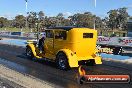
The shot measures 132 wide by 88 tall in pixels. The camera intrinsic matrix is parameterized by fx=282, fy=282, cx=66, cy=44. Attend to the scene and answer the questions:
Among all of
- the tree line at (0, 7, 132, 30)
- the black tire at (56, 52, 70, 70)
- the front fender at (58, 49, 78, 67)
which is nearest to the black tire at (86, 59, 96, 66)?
the front fender at (58, 49, 78, 67)

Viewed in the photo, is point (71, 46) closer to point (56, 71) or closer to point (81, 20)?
point (56, 71)

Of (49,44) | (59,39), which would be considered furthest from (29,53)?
(59,39)

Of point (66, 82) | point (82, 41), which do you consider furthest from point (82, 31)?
point (66, 82)

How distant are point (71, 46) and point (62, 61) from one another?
88 cm

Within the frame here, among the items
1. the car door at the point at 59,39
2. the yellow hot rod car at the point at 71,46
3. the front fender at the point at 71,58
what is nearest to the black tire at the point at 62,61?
the yellow hot rod car at the point at 71,46

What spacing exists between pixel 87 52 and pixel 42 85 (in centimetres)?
457

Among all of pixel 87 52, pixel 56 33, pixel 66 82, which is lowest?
pixel 66 82

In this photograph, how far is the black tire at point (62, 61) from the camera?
45.6 ft

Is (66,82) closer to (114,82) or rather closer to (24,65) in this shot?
(114,82)

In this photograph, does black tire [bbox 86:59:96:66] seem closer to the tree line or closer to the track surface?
the track surface

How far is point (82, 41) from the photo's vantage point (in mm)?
14289

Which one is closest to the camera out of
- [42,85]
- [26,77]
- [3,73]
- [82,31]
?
[42,85]

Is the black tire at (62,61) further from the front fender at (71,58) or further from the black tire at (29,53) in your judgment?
the black tire at (29,53)

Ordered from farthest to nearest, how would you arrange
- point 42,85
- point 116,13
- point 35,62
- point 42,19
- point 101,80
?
point 42,19
point 116,13
point 35,62
point 42,85
point 101,80
